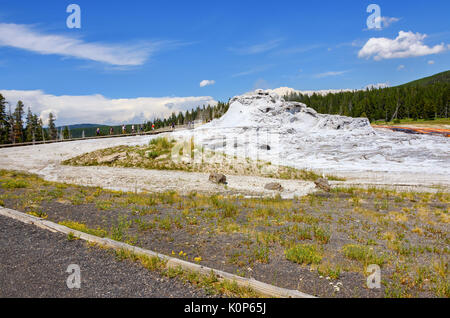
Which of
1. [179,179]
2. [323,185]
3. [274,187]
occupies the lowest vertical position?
[274,187]

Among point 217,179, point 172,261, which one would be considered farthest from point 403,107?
point 172,261

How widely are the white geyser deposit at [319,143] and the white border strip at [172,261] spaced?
2224 cm

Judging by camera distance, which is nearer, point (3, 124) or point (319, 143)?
point (319, 143)

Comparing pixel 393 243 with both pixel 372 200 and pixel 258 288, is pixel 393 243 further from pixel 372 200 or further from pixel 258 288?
pixel 372 200

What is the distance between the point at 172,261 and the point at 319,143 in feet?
103

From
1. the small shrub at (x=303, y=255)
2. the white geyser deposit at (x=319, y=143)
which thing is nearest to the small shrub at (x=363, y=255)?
the small shrub at (x=303, y=255)

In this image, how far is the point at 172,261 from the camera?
6.46 metres

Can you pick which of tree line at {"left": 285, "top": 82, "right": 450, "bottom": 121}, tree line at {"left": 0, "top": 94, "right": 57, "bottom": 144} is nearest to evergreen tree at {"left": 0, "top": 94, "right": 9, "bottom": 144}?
tree line at {"left": 0, "top": 94, "right": 57, "bottom": 144}

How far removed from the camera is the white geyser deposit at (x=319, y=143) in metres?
27.8

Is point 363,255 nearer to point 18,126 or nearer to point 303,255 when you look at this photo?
point 303,255

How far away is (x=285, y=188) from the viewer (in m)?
21.4

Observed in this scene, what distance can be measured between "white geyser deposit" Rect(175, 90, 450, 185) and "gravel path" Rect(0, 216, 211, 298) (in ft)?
76.3
